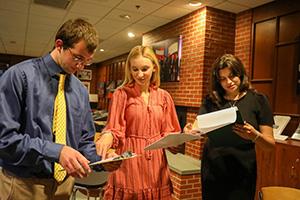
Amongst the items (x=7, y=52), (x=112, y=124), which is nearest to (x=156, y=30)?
(x=112, y=124)

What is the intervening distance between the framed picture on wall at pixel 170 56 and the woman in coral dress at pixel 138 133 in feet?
10.2

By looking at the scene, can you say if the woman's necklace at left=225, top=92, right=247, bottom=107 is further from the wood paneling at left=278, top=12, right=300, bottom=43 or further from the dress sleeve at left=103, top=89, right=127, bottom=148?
the wood paneling at left=278, top=12, right=300, bottom=43

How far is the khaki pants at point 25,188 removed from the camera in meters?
1.05

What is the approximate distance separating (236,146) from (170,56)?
328cm

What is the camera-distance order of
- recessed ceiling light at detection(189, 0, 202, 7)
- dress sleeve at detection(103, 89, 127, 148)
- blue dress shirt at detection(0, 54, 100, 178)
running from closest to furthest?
1. blue dress shirt at detection(0, 54, 100, 178)
2. dress sleeve at detection(103, 89, 127, 148)
3. recessed ceiling light at detection(189, 0, 202, 7)

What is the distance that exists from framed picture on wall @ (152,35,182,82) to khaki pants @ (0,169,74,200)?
3711mm

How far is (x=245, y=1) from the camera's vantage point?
3762mm

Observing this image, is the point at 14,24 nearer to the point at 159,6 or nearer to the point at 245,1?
the point at 159,6

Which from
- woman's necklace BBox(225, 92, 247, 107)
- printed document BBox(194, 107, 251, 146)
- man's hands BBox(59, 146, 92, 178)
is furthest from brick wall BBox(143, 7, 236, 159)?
man's hands BBox(59, 146, 92, 178)

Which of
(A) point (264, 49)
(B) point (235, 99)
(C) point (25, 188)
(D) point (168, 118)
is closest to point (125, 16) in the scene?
(A) point (264, 49)

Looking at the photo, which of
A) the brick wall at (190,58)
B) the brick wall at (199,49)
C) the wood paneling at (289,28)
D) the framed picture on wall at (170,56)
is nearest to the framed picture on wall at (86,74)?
the framed picture on wall at (170,56)

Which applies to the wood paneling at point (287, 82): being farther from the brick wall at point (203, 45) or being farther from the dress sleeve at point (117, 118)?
the dress sleeve at point (117, 118)

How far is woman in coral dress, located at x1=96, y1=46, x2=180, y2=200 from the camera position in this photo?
4.91 feet

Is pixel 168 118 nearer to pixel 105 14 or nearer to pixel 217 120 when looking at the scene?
pixel 217 120
